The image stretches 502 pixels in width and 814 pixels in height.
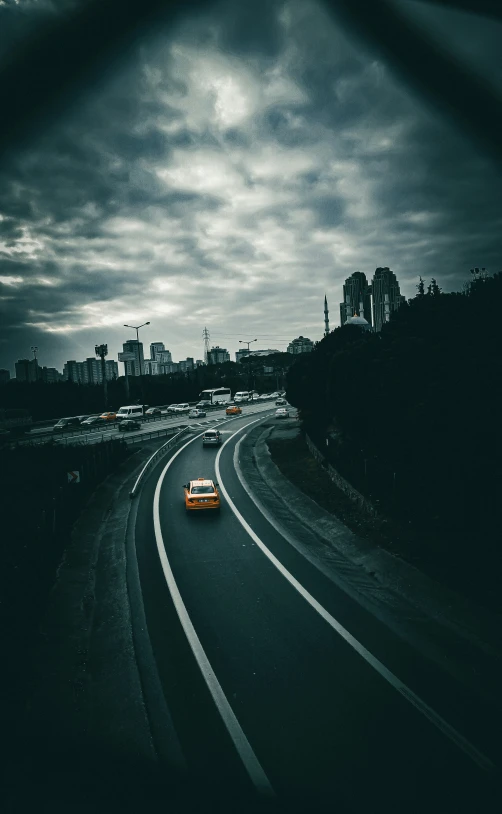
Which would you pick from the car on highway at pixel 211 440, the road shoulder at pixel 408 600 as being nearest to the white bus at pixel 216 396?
the car on highway at pixel 211 440

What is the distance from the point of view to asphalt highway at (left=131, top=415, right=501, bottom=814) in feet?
18.0

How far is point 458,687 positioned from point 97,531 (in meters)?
14.3

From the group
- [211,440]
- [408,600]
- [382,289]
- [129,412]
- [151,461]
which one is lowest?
[408,600]

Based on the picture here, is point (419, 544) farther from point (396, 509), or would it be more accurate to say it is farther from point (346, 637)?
point (346, 637)

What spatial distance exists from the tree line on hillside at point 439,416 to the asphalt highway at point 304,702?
476cm

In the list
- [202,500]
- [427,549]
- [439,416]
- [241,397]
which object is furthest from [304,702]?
[241,397]

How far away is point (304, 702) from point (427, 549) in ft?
24.8

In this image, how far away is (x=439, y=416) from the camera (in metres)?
11.9

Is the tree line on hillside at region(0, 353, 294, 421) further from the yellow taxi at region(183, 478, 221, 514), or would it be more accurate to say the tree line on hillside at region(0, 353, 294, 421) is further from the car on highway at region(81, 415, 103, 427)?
the yellow taxi at region(183, 478, 221, 514)

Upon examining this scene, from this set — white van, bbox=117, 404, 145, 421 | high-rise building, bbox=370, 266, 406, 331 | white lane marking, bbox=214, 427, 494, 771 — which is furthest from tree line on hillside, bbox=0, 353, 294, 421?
high-rise building, bbox=370, 266, 406, 331

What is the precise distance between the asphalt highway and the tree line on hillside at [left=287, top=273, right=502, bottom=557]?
4.76 m

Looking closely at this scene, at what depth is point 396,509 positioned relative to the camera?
15938 mm

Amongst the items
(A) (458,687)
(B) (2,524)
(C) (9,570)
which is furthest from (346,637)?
(B) (2,524)

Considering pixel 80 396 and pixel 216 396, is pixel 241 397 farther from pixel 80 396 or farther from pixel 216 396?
pixel 80 396
